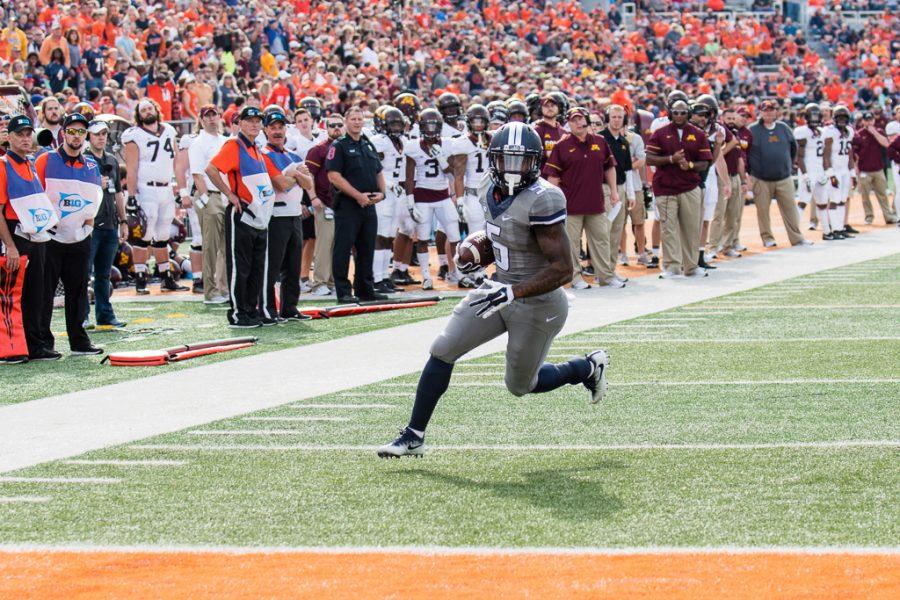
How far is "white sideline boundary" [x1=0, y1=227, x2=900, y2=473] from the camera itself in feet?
23.7

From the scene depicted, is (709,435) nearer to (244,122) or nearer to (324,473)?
(324,473)

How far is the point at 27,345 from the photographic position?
10008 millimetres

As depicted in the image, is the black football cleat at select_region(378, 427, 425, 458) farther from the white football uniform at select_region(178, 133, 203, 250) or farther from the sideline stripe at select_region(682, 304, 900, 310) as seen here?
the white football uniform at select_region(178, 133, 203, 250)

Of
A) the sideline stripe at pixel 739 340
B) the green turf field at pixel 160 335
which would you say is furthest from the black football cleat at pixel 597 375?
the green turf field at pixel 160 335

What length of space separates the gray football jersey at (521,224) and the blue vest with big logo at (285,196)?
18.0 feet

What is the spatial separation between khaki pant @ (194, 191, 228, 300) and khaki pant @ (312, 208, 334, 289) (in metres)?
1.12

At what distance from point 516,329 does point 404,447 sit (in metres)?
0.78

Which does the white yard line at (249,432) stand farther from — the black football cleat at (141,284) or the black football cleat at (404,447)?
the black football cleat at (141,284)

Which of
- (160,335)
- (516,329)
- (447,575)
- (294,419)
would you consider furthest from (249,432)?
(160,335)

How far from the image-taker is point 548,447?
22.2ft

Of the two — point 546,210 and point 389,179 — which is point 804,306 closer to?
point 389,179

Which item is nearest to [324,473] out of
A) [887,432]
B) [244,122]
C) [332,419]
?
[332,419]

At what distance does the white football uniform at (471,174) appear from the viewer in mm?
14148

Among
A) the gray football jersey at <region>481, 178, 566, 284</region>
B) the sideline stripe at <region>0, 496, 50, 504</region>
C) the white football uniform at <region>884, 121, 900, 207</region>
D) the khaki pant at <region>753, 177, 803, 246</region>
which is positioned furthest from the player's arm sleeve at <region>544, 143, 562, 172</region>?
the white football uniform at <region>884, 121, 900, 207</region>
